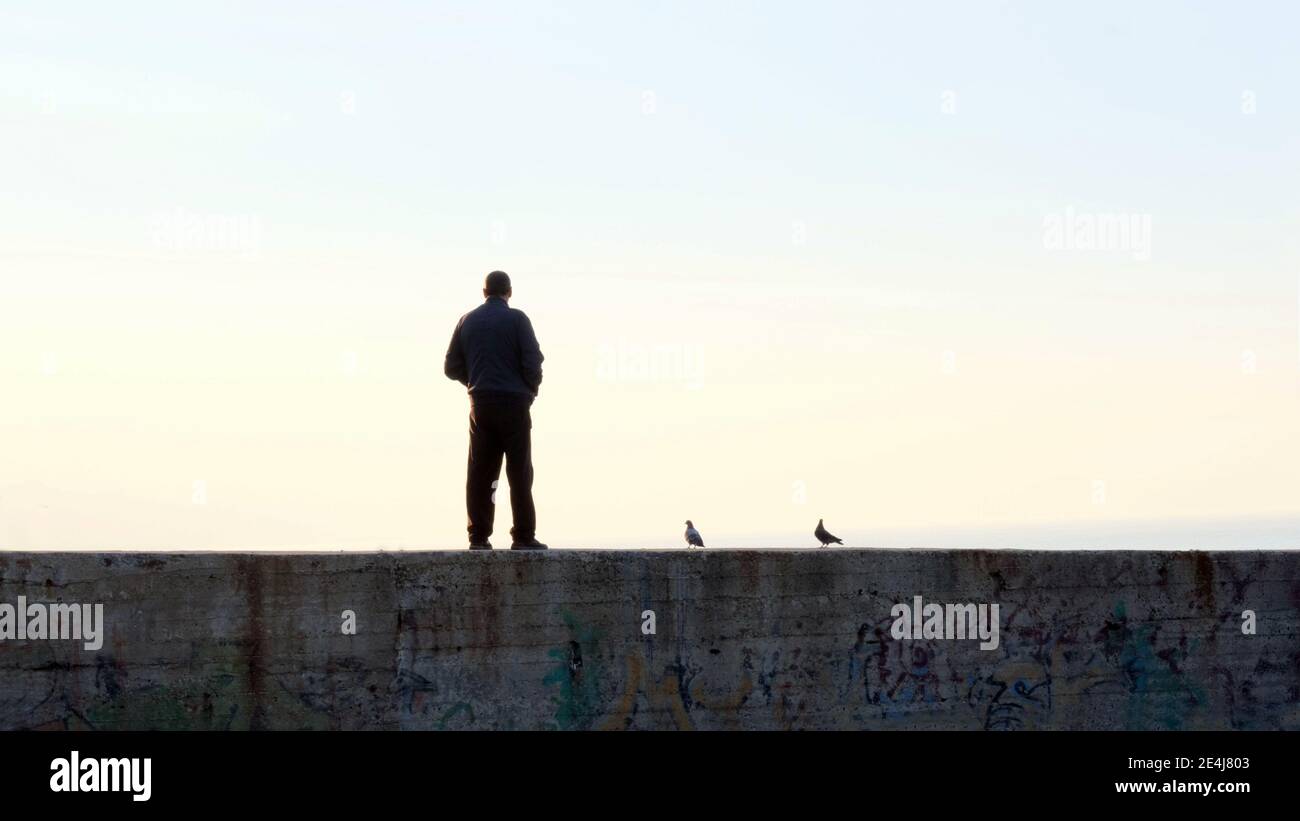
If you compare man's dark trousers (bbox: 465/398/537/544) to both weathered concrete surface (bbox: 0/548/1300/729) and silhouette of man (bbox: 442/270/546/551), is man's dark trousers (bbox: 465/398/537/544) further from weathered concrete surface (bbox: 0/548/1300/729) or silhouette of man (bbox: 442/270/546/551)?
weathered concrete surface (bbox: 0/548/1300/729)

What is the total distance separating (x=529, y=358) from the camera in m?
9.48

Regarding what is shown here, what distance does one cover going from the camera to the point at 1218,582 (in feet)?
27.9

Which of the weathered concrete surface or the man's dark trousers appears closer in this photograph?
the weathered concrete surface

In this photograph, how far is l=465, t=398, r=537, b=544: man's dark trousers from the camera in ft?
30.7

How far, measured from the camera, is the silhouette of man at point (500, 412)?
30.7 ft

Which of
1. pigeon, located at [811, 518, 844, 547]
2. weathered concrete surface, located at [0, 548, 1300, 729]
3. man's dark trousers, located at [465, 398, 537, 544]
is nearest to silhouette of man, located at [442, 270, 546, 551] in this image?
man's dark trousers, located at [465, 398, 537, 544]

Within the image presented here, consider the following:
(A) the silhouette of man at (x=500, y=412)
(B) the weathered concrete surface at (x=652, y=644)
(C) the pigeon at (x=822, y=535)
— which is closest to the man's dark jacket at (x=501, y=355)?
(A) the silhouette of man at (x=500, y=412)

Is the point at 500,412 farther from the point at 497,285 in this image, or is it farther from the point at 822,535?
the point at 822,535

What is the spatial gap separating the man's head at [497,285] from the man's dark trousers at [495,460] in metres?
0.74

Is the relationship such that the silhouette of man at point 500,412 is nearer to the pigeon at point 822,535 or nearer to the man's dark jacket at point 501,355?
the man's dark jacket at point 501,355

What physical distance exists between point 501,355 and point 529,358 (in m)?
0.16
